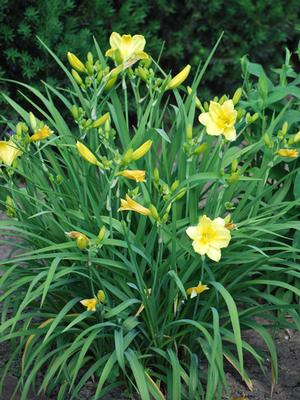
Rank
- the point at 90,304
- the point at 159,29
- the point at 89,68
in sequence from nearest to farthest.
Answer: the point at 90,304 → the point at 89,68 → the point at 159,29

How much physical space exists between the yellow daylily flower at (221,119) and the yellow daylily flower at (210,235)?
1.05ft

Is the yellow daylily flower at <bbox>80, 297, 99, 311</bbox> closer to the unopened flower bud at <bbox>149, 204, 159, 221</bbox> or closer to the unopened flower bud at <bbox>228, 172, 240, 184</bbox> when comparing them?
the unopened flower bud at <bbox>149, 204, 159, 221</bbox>

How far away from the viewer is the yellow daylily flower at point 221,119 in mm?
A: 2523

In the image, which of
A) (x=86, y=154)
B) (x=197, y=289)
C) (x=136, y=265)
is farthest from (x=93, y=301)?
(x=86, y=154)

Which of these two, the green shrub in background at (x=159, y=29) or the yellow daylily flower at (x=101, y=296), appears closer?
the yellow daylily flower at (x=101, y=296)

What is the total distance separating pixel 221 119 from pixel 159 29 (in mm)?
3104

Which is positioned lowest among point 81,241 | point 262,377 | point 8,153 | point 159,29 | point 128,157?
point 262,377

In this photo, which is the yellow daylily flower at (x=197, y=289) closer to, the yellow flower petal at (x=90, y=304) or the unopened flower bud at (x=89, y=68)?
the yellow flower petal at (x=90, y=304)

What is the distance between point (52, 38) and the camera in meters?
4.54

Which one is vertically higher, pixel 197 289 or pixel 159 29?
pixel 159 29

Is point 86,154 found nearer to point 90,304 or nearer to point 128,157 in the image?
point 128,157

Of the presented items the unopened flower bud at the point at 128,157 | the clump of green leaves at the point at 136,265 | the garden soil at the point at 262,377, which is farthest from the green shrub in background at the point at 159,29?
the unopened flower bud at the point at 128,157

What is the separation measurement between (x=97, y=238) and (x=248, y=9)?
3693mm

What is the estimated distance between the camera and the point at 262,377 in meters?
2.85
